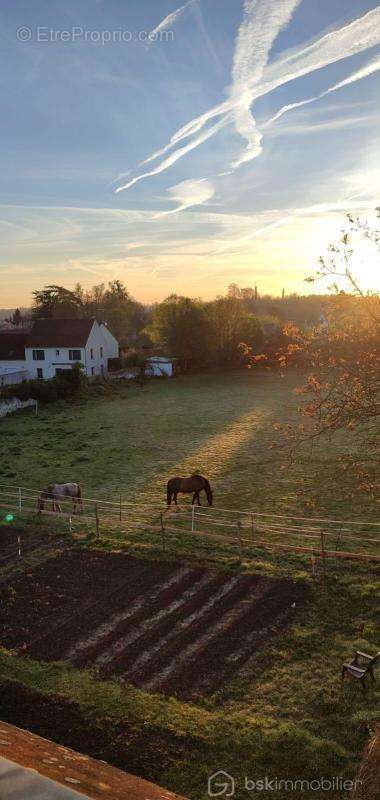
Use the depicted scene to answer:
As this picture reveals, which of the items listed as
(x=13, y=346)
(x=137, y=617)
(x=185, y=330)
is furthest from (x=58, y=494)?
(x=185, y=330)

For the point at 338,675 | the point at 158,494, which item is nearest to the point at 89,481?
the point at 158,494

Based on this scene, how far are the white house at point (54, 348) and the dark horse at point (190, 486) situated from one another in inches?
1322

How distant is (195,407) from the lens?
41.5 metres

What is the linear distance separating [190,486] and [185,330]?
42847 mm

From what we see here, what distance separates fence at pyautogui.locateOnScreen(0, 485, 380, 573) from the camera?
49.9 feet

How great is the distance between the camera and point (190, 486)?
1983cm

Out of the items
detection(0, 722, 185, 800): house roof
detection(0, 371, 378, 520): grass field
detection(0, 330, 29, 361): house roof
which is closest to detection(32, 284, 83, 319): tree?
detection(0, 330, 29, 361): house roof

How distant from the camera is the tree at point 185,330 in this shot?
200ft

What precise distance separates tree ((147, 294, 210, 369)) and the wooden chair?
5255cm

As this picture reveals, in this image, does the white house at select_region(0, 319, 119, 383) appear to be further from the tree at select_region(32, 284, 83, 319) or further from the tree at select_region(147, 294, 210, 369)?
the tree at select_region(32, 284, 83, 319)

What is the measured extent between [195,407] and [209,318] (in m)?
22.6

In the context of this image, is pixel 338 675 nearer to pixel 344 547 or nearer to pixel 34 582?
pixel 344 547

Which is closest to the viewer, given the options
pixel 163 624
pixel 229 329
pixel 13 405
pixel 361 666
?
pixel 361 666

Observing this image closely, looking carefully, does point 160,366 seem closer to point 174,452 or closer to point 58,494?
point 174,452
